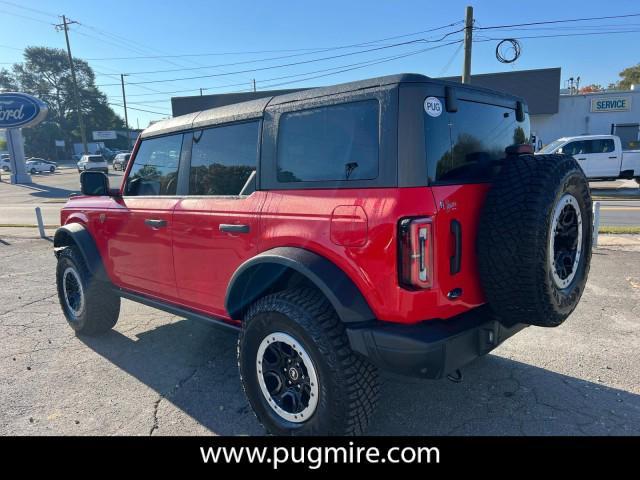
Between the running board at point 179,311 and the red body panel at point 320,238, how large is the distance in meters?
0.05

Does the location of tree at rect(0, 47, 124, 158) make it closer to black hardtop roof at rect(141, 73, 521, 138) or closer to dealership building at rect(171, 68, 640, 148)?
dealership building at rect(171, 68, 640, 148)

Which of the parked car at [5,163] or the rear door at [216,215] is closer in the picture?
the rear door at [216,215]

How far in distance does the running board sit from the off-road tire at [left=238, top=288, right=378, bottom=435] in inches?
25.4

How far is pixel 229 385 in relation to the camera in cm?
338

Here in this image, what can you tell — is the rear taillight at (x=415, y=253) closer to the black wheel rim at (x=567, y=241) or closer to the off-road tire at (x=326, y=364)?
the off-road tire at (x=326, y=364)

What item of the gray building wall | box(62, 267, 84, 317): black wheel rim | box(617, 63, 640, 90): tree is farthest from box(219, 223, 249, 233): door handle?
box(617, 63, 640, 90): tree

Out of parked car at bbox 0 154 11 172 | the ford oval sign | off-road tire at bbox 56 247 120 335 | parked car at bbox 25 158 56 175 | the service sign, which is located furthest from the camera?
parked car at bbox 0 154 11 172

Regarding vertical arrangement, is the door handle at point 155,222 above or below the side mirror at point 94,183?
below

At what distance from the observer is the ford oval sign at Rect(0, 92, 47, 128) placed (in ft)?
90.2

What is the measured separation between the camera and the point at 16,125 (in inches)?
1087

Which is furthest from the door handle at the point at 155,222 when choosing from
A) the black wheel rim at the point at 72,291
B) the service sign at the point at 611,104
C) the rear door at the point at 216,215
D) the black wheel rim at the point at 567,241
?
the service sign at the point at 611,104

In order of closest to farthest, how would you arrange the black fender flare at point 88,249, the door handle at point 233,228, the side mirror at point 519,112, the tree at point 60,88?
the door handle at point 233,228 < the side mirror at point 519,112 < the black fender flare at point 88,249 < the tree at point 60,88

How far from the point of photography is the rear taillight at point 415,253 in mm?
2088
